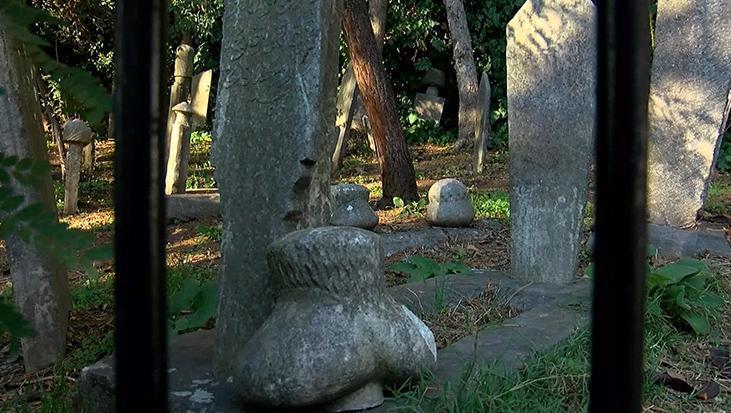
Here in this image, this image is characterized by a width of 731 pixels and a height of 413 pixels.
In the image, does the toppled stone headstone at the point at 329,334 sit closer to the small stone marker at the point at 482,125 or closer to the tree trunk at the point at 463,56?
the small stone marker at the point at 482,125

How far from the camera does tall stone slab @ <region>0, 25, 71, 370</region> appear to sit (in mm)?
3541

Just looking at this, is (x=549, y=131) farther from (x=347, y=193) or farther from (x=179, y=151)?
(x=179, y=151)

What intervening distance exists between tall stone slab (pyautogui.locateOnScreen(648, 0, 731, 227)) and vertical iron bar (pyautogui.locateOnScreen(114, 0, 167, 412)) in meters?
5.39

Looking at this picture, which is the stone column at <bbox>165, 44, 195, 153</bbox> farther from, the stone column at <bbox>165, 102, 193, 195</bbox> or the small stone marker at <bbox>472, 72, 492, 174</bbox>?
the small stone marker at <bbox>472, 72, 492, 174</bbox>

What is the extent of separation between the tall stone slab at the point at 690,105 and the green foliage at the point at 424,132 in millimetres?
8582

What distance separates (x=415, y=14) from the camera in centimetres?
1401

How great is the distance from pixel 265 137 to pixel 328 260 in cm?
52

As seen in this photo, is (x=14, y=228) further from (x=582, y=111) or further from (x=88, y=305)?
(x=88, y=305)

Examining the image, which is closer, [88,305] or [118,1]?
[118,1]

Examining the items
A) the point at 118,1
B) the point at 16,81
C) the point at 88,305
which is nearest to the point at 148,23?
the point at 118,1

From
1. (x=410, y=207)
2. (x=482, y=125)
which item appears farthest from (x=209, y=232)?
(x=482, y=125)

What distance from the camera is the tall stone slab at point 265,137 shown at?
8.09 ft

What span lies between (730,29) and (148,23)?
579cm

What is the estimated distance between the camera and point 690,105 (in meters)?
5.56
